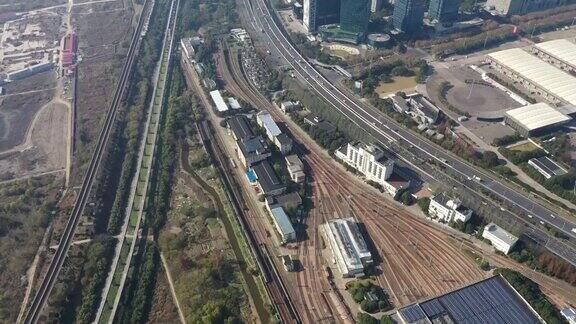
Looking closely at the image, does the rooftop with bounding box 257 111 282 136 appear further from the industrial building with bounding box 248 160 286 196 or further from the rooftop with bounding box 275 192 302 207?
the rooftop with bounding box 275 192 302 207

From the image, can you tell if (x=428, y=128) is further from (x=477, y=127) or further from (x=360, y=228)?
(x=360, y=228)

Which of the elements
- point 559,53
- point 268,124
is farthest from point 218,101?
point 559,53

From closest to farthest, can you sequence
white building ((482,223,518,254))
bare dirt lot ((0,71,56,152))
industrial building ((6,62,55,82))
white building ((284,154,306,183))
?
white building ((482,223,518,254)), white building ((284,154,306,183)), bare dirt lot ((0,71,56,152)), industrial building ((6,62,55,82))

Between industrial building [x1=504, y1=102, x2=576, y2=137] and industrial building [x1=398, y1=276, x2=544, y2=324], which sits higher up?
industrial building [x1=504, y1=102, x2=576, y2=137]

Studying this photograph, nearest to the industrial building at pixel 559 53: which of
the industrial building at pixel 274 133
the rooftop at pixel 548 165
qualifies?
the rooftop at pixel 548 165

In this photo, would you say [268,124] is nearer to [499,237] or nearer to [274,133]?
[274,133]

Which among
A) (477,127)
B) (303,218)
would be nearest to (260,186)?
(303,218)

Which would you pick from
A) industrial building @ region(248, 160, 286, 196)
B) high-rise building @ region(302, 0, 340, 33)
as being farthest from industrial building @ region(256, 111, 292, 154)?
high-rise building @ region(302, 0, 340, 33)
